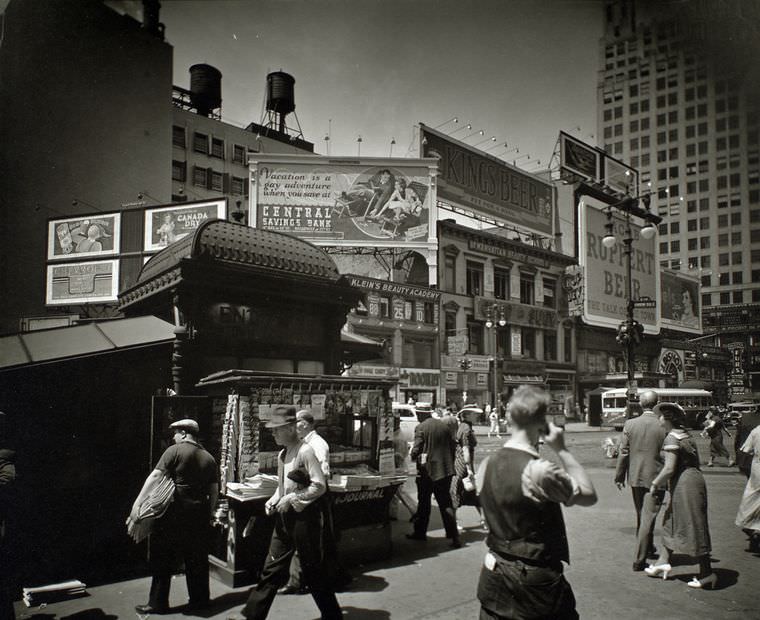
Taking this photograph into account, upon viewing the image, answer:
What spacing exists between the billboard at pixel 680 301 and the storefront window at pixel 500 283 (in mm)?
23324

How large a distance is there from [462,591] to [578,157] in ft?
182

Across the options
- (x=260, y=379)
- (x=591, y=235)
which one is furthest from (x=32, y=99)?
(x=591, y=235)

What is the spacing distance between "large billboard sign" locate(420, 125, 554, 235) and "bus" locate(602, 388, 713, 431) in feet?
53.9

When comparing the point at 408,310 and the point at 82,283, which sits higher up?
the point at 408,310

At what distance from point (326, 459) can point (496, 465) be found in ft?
7.53

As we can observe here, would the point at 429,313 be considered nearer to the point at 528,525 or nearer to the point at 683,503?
the point at 683,503

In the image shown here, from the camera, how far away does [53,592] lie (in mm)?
5742

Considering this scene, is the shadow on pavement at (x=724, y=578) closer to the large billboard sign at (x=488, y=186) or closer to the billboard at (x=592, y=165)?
the large billboard sign at (x=488, y=186)

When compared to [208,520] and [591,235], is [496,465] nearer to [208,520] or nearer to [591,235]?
[208,520]

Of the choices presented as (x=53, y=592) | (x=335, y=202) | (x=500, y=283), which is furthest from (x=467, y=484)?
(x=500, y=283)

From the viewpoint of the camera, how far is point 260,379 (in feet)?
21.0

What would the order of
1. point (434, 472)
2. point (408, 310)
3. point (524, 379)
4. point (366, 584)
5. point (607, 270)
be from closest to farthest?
point (366, 584)
point (434, 472)
point (408, 310)
point (524, 379)
point (607, 270)

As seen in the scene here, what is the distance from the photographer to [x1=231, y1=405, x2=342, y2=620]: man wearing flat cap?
15.1 feet

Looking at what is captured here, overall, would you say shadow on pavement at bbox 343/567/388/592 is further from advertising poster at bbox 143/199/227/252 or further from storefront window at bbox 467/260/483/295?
storefront window at bbox 467/260/483/295
